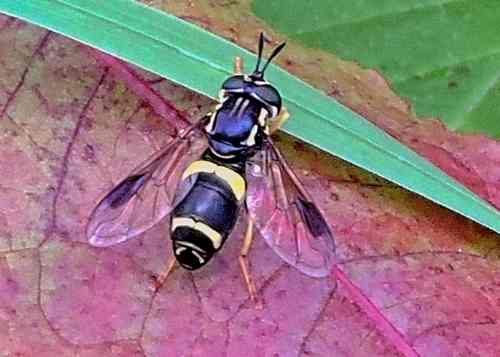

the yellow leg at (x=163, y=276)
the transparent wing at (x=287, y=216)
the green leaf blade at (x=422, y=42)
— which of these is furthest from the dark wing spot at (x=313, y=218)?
the green leaf blade at (x=422, y=42)

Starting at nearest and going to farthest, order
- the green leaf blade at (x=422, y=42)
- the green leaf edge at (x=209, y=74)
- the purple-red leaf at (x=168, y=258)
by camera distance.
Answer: the purple-red leaf at (x=168, y=258) → the green leaf edge at (x=209, y=74) → the green leaf blade at (x=422, y=42)

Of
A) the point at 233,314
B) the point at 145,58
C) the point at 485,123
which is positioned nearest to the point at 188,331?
the point at 233,314

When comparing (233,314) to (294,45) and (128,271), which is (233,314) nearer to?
(128,271)

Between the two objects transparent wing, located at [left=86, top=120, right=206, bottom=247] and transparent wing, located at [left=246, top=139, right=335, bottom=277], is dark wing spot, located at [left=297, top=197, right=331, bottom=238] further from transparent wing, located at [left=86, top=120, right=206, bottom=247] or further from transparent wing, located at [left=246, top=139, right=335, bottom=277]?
transparent wing, located at [left=86, top=120, right=206, bottom=247]

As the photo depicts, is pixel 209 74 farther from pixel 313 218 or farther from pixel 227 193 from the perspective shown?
pixel 313 218

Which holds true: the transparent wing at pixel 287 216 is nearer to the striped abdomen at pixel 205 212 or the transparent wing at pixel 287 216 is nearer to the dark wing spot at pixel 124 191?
the striped abdomen at pixel 205 212

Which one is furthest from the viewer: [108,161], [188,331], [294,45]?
[294,45]
